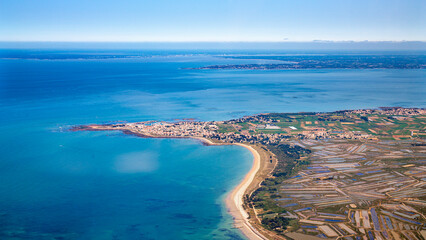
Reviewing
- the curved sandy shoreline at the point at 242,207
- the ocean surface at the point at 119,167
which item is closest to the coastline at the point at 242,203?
the curved sandy shoreline at the point at 242,207

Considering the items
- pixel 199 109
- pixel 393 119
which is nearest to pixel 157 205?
pixel 199 109

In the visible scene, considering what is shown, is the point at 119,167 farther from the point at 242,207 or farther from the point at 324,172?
the point at 324,172

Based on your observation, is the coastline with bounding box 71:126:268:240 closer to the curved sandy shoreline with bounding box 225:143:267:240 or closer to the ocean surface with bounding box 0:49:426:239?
the curved sandy shoreline with bounding box 225:143:267:240

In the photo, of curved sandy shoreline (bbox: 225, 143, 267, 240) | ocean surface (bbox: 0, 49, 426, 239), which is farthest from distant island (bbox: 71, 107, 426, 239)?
ocean surface (bbox: 0, 49, 426, 239)

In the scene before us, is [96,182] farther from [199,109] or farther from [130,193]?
[199,109]

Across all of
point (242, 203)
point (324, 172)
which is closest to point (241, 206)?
point (242, 203)

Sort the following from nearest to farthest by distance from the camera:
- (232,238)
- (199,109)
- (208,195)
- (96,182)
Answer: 1. (232,238)
2. (208,195)
3. (96,182)
4. (199,109)

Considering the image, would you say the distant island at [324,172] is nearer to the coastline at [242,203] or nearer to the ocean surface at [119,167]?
the coastline at [242,203]

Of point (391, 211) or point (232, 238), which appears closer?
point (232, 238)
